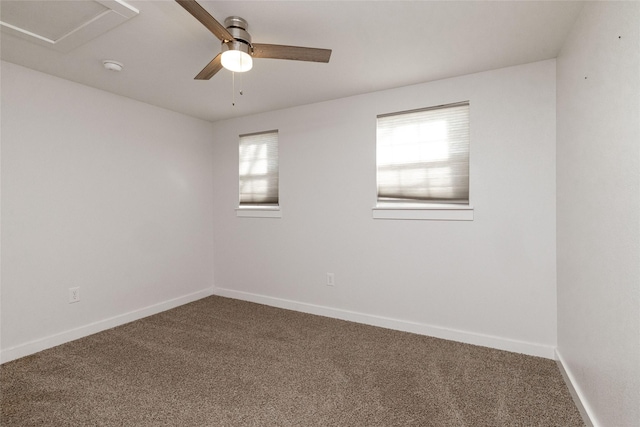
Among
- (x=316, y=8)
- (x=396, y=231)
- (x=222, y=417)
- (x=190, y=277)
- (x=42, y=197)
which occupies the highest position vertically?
(x=316, y=8)

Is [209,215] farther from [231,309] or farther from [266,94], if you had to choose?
[266,94]

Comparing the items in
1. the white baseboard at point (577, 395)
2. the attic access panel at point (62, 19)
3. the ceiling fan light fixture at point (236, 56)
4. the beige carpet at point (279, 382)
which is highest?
the attic access panel at point (62, 19)

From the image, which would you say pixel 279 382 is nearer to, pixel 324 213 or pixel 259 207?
pixel 324 213

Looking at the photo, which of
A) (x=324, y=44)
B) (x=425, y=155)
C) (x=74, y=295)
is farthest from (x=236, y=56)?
(x=74, y=295)

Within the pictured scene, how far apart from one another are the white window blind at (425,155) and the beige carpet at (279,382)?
4.38 ft

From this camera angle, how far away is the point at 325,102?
3.45 meters

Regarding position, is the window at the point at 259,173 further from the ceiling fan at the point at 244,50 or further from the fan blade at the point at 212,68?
the ceiling fan at the point at 244,50

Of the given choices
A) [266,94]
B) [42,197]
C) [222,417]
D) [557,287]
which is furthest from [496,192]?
[42,197]

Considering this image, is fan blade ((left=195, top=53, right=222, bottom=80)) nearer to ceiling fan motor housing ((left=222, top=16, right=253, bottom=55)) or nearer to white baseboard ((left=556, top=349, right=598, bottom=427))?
ceiling fan motor housing ((left=222, top=16, right=253, bottom=55))

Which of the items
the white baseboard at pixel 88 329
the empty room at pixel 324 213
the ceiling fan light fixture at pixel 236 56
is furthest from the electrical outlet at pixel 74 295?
the ceiling fan light fixture at pixel 236 56

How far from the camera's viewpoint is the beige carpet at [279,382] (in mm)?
1818

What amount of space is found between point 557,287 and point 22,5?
394 centimetres

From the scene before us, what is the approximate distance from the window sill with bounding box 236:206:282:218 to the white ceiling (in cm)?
133

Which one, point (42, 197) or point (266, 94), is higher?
point (266, 94)
